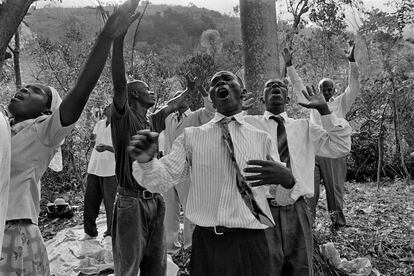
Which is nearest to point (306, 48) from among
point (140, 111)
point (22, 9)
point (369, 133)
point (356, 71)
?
point (369, 133)

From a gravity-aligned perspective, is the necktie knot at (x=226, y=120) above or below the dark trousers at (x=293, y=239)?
above

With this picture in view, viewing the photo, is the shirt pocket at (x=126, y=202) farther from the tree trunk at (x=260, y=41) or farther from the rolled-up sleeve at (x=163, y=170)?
the tree trunk at (x=260, y=41)

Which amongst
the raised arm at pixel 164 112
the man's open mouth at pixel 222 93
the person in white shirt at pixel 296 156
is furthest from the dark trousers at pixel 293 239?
the raised arm at pixel 164 112

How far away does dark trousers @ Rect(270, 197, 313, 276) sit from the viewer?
301 cm

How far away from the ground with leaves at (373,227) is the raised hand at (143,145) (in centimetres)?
237

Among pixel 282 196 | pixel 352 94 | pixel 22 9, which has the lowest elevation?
pixel 282 196

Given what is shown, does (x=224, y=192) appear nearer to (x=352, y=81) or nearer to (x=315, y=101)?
(x=315, y=101)

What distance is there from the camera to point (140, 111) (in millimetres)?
3408

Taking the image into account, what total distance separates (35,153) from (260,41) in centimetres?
240

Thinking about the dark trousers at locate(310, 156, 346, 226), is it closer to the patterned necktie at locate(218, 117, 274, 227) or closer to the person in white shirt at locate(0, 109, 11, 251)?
the patterned necktie at locate(218, 117, 274, 227)

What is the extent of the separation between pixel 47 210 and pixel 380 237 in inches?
201

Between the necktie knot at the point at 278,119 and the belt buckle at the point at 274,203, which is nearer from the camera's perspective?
the belt buckle at the point at 274,203

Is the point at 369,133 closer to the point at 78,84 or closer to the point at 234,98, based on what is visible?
the point at 234,98

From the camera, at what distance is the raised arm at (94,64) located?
1938mm
